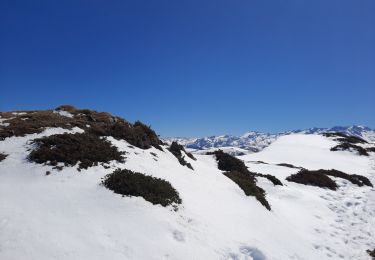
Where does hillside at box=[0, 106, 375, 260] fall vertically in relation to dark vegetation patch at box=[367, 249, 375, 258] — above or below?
above

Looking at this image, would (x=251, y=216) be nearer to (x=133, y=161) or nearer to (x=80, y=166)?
(x=133, y=161)

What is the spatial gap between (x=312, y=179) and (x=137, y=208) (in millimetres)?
19538

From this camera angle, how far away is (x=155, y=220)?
987cm

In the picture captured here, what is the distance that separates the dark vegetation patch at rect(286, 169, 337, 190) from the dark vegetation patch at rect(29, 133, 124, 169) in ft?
54.4

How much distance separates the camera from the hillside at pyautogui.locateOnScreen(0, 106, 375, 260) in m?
8.54

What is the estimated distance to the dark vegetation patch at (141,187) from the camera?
11125 mm

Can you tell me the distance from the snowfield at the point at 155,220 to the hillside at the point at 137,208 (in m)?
0.04

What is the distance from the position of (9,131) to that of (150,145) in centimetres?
754

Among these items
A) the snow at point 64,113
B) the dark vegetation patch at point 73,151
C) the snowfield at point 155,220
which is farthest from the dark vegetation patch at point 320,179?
the snow at point 64,113

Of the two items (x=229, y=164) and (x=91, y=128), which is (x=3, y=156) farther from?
(x=229, y=164)

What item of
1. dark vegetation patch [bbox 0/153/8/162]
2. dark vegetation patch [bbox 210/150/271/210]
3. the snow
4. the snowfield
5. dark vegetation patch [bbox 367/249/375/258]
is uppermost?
the snow

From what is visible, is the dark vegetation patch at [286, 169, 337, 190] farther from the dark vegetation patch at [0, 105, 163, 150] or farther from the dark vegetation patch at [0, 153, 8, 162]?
the dark vegetation patch at [0, 153, 8, 162]

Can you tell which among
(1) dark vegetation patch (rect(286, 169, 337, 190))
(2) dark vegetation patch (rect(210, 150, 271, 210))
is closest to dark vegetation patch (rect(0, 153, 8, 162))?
(2) dark vegetation patch (rect(210, 150, 271, 210))

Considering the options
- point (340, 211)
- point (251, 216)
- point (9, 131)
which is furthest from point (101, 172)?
point (340, 211)
